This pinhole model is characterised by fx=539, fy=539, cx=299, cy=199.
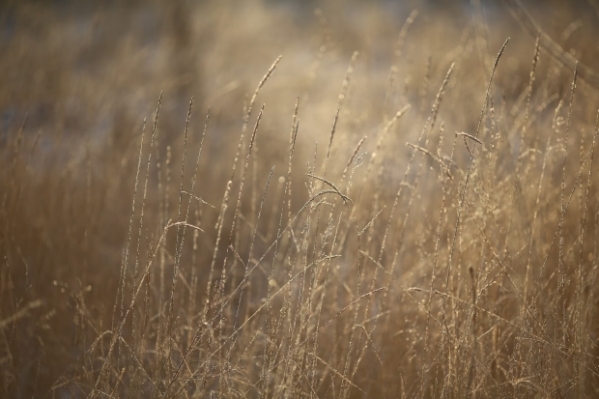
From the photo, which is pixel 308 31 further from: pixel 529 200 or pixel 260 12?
pixel 529 200

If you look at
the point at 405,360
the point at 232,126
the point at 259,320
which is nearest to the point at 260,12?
the point at 232,126

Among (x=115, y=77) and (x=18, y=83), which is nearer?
(x=18, y=83)

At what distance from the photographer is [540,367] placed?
35.9 inches

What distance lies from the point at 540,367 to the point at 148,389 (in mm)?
799

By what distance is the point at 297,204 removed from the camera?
2.37m

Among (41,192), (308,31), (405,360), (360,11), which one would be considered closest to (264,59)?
(308,31)

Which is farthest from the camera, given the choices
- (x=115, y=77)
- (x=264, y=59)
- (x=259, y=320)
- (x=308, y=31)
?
(x=308, y=31)

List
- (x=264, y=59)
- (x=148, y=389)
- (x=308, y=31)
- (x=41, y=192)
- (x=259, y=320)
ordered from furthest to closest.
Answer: (x=308, y=31) < (x=264, y=59) < (x=41, y=192) < (x=259, y=320) < (x=148, y=389)

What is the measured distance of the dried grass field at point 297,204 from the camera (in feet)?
3.20

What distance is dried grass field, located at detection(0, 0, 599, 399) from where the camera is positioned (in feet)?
3.20

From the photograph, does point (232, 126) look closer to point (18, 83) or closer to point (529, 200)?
point (18, 83)

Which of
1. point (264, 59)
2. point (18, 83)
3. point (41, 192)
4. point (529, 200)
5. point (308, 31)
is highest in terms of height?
point (308, 31)

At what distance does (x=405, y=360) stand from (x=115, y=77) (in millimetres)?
2121

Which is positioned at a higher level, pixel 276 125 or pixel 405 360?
pixel 276 125
